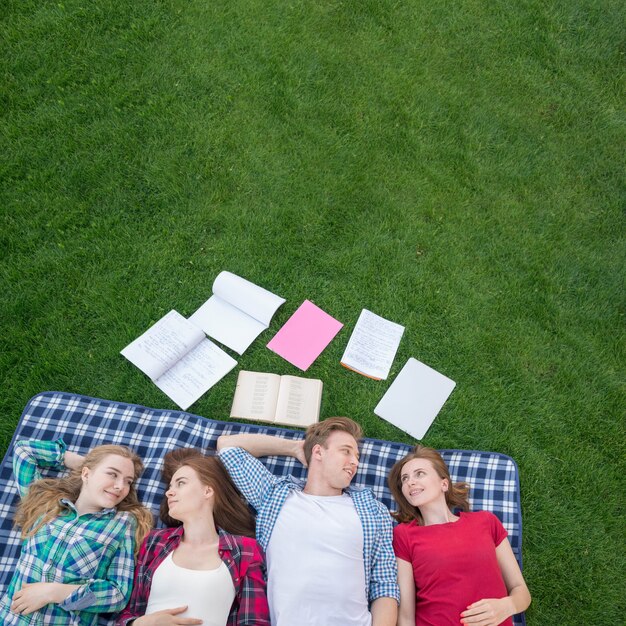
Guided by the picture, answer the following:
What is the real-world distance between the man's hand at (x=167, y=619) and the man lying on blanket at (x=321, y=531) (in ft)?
1.42

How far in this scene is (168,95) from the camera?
15.8 ft

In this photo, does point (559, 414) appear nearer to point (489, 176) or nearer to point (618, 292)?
point (618, 292)

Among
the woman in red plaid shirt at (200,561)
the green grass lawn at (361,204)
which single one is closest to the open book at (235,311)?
the green grass lawn at (361,204)

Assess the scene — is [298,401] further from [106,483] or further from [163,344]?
[106,483]

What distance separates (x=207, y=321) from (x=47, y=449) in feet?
4.21

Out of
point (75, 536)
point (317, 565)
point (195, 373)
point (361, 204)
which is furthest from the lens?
point (361, 204)

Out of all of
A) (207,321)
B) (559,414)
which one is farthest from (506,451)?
(207,321)

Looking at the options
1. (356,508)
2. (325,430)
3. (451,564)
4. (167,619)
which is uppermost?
(325,430)

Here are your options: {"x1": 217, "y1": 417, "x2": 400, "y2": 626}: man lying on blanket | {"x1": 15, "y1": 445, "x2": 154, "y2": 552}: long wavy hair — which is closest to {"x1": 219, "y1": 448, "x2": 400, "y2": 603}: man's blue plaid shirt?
{"x1": 217, "y1": 417, "x2": 400, "y2": 626}: man lying on blanket

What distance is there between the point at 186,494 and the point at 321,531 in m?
0.75

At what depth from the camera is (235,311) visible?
413cm

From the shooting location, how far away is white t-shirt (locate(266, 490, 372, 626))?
9.36 feet

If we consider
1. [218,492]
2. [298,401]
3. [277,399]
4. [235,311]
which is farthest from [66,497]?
[235,311]

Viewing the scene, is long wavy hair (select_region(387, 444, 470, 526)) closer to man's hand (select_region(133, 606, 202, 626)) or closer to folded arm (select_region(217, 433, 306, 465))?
folded arm (select_region(217, 433, 306, 465))
